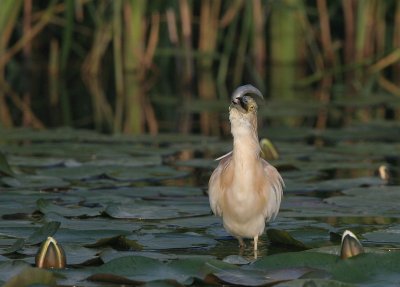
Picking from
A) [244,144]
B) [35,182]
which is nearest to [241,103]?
[244,144]

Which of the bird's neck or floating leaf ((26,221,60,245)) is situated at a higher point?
the bird's neck

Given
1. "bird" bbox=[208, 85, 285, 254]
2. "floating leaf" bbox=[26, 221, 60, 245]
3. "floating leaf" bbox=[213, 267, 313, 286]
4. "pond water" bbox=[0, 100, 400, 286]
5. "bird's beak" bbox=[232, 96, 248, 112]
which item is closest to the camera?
"floating leaf" bbox=[213, 267, 313, 286]

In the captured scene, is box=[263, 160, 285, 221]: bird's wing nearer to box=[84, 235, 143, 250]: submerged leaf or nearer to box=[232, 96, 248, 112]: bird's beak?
box=[232, 96, 248, 112]: bird's beak

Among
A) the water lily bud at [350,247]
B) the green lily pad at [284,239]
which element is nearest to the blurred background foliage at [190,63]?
the green lily pad at [284,239]

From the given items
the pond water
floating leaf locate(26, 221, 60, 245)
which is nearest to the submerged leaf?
the pond water

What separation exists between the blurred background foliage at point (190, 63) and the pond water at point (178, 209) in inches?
76.1

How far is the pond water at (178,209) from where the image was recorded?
A: 4.29 m

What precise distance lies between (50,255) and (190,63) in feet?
29.7

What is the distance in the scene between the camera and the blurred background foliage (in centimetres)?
1095

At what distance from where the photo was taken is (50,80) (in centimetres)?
1403

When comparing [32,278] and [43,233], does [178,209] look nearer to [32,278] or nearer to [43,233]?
[43,233]

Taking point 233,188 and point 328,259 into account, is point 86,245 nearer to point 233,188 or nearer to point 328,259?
point 233,188

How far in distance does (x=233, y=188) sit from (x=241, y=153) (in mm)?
202

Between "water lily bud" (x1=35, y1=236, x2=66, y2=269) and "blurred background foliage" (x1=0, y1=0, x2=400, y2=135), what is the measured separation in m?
5.61
